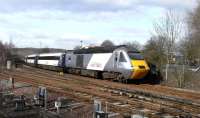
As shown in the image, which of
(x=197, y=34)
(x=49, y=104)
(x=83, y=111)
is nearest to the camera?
(x=83, y=111)

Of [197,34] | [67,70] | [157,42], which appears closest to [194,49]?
[197,34]

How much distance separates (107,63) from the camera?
104 feet

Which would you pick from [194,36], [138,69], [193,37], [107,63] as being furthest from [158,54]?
[194,36]

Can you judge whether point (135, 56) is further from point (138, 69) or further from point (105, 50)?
point (105, 50)

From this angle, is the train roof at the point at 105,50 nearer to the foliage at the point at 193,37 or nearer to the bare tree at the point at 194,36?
the foliage at the point at 193,37

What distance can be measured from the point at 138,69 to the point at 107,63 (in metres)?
3.91

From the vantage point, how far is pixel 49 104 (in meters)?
17.6

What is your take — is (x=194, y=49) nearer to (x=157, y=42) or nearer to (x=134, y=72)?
(x=157, y=42)

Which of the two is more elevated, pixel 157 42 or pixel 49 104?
pixel 157 42

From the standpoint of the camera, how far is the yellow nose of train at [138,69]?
93.1ft

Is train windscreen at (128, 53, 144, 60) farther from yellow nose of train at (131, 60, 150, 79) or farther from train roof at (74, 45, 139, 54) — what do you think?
train roof at (74, 45, 139, 54)

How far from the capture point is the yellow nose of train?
93.1 feet

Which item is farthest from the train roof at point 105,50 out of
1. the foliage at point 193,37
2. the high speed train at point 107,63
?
the foliage at point 193,37

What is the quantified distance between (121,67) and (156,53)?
10311 millimetres
